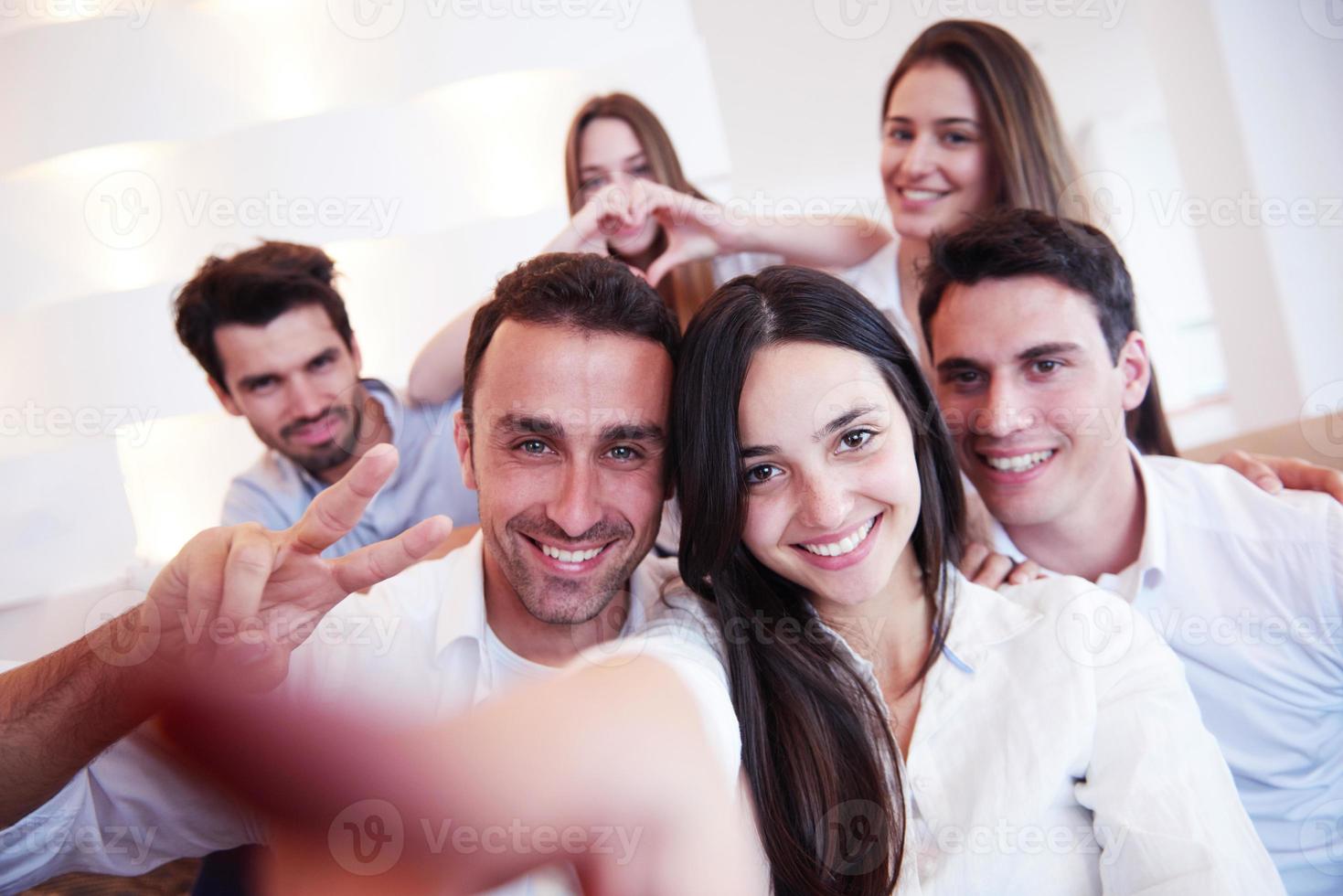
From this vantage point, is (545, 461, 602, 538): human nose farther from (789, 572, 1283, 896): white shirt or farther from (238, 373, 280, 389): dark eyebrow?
(238, 373, 280, 389): dark eyebrow

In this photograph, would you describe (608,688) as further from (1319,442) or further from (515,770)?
(1319,442)

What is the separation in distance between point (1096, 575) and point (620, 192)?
1239mm

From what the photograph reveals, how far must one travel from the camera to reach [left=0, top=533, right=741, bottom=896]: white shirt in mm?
Result: 1319

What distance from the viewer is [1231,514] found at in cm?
175

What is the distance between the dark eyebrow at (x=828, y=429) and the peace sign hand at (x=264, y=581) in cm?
43

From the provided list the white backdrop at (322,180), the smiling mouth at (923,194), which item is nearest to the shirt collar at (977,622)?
the smiling mouth at (923,194)

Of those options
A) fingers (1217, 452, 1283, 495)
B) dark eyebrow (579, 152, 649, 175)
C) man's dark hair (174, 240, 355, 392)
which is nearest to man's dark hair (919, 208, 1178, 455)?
fingers (1217, 452, 1283, 495)

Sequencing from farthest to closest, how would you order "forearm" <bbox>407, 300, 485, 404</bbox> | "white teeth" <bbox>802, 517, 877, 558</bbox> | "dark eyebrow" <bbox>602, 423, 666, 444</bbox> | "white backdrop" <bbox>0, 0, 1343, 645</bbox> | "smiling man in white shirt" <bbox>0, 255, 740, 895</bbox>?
"white backdrop" <bbox>0, 0, 1343, 645</bbox>, "forearm" <bbox>407, 300, 485, 404</bbox>, "dark eyebrow" <bbox>602, 423, 666, 444</bbox>, "white teeth" <bbox>802, 517, 877, 558</bbox>, "smiling man in white shirt" <bbox>0, 255, 740, 895</bbox>

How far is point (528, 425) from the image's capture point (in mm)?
1501

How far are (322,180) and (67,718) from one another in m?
2.12

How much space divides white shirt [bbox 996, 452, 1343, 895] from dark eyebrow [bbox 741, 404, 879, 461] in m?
0.76

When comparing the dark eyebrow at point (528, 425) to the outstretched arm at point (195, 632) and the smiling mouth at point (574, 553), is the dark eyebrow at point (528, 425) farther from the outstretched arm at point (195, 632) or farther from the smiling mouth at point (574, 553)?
the outstretched arm at point (195, 632)

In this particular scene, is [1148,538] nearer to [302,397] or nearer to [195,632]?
[195,632]

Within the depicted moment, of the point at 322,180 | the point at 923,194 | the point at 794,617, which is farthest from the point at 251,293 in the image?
the point at 923,194
